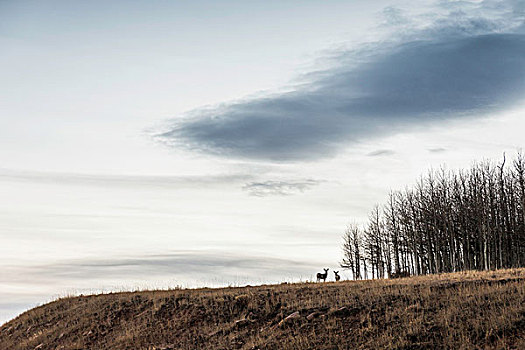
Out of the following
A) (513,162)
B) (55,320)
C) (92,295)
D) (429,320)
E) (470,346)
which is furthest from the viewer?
(513,162)

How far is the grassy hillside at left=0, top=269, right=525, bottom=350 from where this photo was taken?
19969 millimetres

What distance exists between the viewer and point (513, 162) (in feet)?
207

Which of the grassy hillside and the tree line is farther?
the tree line

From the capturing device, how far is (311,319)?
22.9 metres

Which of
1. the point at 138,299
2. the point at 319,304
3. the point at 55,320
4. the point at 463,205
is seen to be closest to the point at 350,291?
the point at 319,304

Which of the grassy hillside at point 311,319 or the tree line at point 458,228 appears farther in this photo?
the tree line at point 458,228

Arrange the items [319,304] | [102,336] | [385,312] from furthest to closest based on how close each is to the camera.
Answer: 1. [102,336]
2. [319,304]
3. [385,312]

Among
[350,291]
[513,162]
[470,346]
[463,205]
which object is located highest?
[513,162]

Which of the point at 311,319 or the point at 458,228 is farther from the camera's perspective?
the point at 458,228

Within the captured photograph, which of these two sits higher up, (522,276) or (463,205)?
(463,205)

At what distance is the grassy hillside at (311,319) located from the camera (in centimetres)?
1997

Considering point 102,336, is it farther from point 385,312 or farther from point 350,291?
point 385,312

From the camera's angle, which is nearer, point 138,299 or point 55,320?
point 138,299

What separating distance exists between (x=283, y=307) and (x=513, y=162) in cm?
4831
